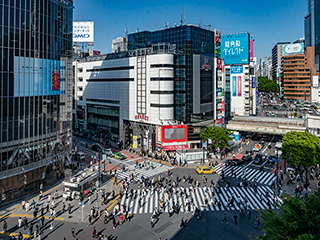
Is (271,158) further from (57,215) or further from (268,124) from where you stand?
(57,215)

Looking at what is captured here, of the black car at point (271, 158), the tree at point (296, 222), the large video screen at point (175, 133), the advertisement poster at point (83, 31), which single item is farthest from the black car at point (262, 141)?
the advertisement poster at point (83, 31)

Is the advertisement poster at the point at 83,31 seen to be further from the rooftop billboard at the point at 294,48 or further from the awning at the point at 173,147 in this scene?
the rooftop billboard at the point at 294,48

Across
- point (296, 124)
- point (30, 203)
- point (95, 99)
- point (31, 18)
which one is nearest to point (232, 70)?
point (296, 124)

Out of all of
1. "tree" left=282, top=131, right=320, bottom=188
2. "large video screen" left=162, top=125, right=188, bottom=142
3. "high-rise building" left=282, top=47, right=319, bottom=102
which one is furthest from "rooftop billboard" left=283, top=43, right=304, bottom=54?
"large video screen" left=162, top=125, right=188, bottom=142

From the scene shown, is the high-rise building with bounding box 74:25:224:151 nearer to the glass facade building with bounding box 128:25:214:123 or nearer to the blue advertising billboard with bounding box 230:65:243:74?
the glass facade building with bounding box 128:25:214:123

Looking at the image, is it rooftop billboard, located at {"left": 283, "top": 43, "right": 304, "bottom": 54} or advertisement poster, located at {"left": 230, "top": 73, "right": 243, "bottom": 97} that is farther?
rooftop billboard, located at {"left": 283, "top": 43, "right": 304, "bottom": 54}

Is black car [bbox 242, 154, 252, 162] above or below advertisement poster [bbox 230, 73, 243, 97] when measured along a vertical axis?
below

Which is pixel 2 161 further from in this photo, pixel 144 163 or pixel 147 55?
pixel 147 55
